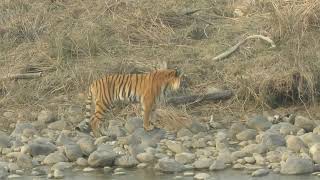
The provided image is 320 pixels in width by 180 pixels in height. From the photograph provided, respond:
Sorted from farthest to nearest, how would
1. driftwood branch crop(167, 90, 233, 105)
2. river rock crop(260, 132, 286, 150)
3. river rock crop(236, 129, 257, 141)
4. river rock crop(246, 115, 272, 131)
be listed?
driftwood branch crop(167, 90, 233, 105) < river rock crop(246, 115, 272, 131) < river rock crop(236, 129, 257, 141) < river rock crop(260, 132, 286, 150)

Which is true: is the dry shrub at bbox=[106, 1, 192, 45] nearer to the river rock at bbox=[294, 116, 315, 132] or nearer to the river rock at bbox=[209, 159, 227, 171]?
the river rock at bbox=[294, 116, 315, 132]

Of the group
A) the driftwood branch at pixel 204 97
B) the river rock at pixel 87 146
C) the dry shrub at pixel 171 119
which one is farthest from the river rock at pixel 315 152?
the driftwood branch at pixel 204 97

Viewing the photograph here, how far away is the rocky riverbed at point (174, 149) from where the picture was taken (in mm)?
8805

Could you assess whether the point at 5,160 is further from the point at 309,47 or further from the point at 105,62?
the point at 309,47

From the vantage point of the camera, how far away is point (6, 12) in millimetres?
16062

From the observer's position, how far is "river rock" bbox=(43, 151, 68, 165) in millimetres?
9289

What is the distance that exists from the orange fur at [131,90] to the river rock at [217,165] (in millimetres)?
1977

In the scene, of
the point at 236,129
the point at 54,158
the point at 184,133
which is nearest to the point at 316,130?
the point at 236,129

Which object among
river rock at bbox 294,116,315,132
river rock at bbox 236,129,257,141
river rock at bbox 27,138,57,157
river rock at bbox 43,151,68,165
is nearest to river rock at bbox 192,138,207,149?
river rock at bbox 236,129,257,141

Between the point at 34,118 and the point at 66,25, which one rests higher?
the point at 66,25

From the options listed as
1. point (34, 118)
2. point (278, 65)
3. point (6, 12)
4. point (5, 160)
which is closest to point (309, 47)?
point (278, 65)

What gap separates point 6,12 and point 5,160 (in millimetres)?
7081

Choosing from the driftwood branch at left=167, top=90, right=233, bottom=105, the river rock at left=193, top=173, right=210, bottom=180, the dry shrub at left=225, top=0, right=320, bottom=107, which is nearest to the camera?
the river rock at left=193, top=173, right=210, bottom=180

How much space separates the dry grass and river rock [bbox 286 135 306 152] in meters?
1.96
